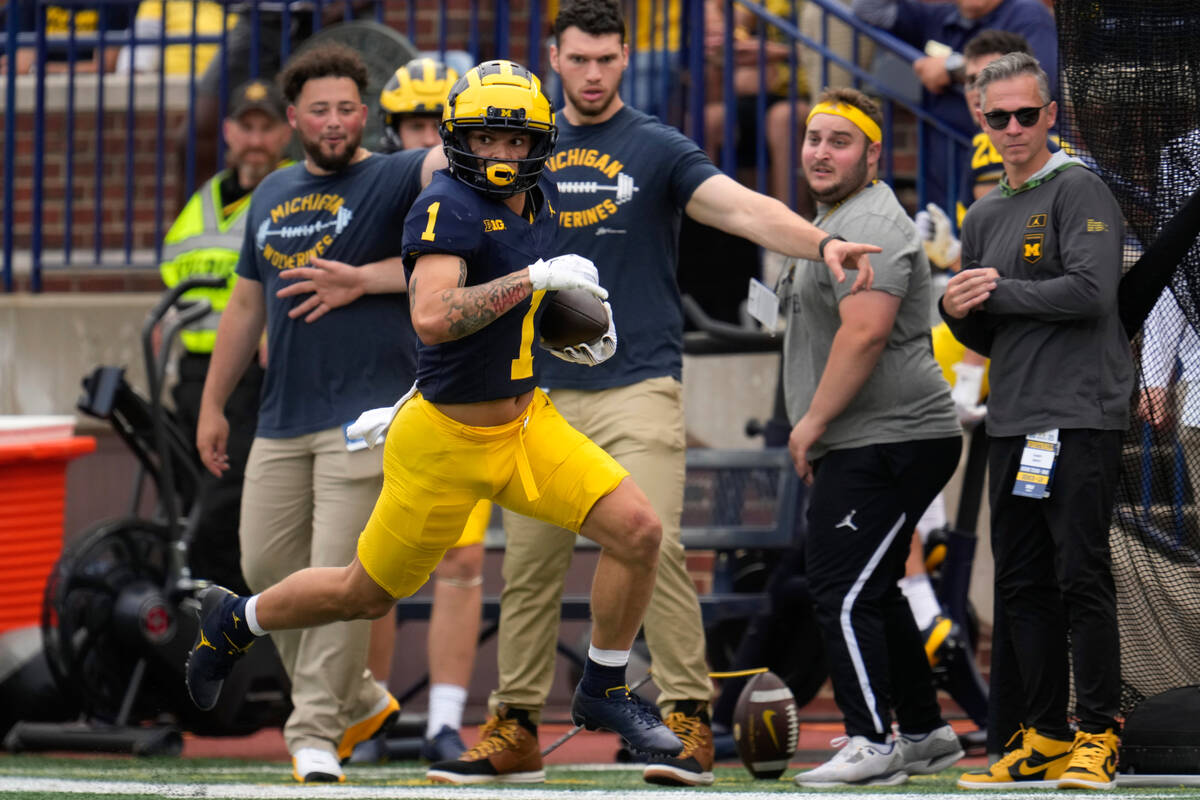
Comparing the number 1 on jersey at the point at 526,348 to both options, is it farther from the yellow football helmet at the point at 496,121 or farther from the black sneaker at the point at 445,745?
the black sneaker at the point at 445,745

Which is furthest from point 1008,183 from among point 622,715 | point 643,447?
point 622,715

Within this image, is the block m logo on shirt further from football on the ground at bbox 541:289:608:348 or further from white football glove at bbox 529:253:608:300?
white football glove at bbox 529:253:608:300

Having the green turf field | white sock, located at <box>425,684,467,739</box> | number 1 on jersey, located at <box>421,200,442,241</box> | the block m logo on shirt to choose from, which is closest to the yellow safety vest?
the green turf field

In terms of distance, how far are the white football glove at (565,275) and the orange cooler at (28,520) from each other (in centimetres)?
369

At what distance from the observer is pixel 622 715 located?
5207mm

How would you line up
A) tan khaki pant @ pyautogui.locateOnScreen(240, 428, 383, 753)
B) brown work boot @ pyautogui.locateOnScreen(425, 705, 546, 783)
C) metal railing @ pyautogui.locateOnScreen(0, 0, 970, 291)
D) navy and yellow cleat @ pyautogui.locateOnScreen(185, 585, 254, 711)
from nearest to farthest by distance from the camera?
1. navy and yellow cleat @ pyautogui.locateOnScreen(185, 585, 254, 711)
2. brown work boot @ pyautogui.locateOnScreen(425, 705, 546, 783)
3. tan khaki pant @ pyautogui.locateOnScreen(240, 428, 383, 753)
4. metal railing @ pyautogui.locateOnScreen(0, 0, 970, 291)

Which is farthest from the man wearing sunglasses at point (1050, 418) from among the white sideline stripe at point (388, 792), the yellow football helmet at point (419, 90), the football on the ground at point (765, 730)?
the yellow football helmet at point (419, 90)

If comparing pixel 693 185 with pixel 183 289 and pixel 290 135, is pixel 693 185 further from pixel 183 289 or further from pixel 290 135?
pixel 290 135

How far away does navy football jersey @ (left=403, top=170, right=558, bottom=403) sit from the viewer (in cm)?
498

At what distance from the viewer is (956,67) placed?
8.13 meters

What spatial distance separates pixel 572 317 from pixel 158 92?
18.3ft

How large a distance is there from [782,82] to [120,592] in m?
4.38

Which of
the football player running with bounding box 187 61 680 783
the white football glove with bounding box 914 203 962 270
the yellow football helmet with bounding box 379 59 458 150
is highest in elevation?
the yellow football helmet with bounding box 379 59 458 150

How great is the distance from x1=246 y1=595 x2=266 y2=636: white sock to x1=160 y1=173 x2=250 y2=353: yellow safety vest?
2.62m
